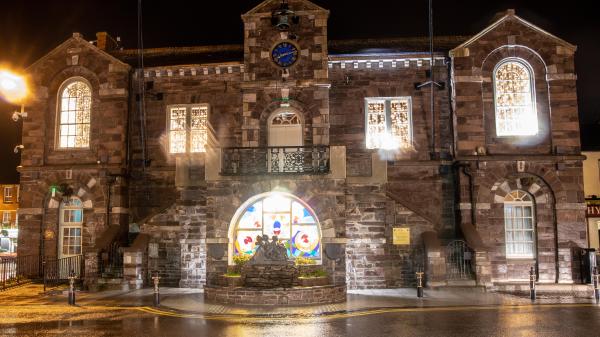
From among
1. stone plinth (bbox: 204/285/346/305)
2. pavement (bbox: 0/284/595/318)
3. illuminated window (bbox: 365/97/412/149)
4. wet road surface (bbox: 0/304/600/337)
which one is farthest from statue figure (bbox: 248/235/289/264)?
illuminated window (bbox: 365/97/412/149)

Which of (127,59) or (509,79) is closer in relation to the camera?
(509,79)

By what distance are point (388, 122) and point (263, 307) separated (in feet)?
35.5

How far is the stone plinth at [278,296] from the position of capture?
51.2 feet

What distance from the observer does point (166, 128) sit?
77.8 feet

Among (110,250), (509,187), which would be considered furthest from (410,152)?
(110,250)

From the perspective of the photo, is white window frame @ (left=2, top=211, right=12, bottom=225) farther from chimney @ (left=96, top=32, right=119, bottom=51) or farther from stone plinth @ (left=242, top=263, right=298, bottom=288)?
stone plinth @ (left=242, top=263, right=298, bottom=288)

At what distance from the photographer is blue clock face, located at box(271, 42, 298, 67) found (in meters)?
21.8

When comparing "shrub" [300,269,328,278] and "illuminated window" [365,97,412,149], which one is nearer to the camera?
"shrub" [300,269,328,278]

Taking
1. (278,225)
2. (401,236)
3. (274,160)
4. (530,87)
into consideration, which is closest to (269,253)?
(278,225)

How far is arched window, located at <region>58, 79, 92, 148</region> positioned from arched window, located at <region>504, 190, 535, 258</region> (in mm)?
18068

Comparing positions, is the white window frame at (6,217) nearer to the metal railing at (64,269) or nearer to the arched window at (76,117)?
the arched window at (76,117)

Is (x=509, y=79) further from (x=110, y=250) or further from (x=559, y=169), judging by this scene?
(x=110, y=250)

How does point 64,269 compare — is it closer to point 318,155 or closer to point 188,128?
point 188,128

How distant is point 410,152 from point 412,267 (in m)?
5.16
